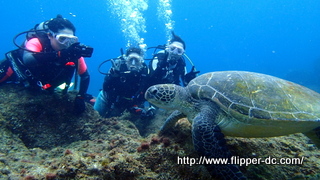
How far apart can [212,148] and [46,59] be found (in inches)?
188

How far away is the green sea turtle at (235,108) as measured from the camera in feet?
7.45

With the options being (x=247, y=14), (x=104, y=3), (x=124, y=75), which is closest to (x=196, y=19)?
(x=247, y=14)

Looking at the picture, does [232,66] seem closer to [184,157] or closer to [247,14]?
[247,14]

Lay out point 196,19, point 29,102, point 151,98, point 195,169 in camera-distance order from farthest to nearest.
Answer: point 196,19 < point 29,102 < point 151,98 < point 195,169

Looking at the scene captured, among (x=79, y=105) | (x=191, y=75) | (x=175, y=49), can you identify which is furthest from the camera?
(x=175, y=49)

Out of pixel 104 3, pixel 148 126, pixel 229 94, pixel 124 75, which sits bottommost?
pixel 148 126

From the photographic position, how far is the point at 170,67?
22.3ft

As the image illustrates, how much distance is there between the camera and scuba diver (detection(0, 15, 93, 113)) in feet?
14.8

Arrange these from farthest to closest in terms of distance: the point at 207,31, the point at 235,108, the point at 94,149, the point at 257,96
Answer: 1. the point at 207,31
2. the point at 94,149
3. the point at 257,96
4. the point at 235,108

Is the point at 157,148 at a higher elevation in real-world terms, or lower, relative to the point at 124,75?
Answer: lower

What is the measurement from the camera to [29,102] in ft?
14.5

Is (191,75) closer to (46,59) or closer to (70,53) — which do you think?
(70,53)

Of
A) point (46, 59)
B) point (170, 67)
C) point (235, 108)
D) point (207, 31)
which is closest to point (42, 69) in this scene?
point (46, 59)

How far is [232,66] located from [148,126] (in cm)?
13540
